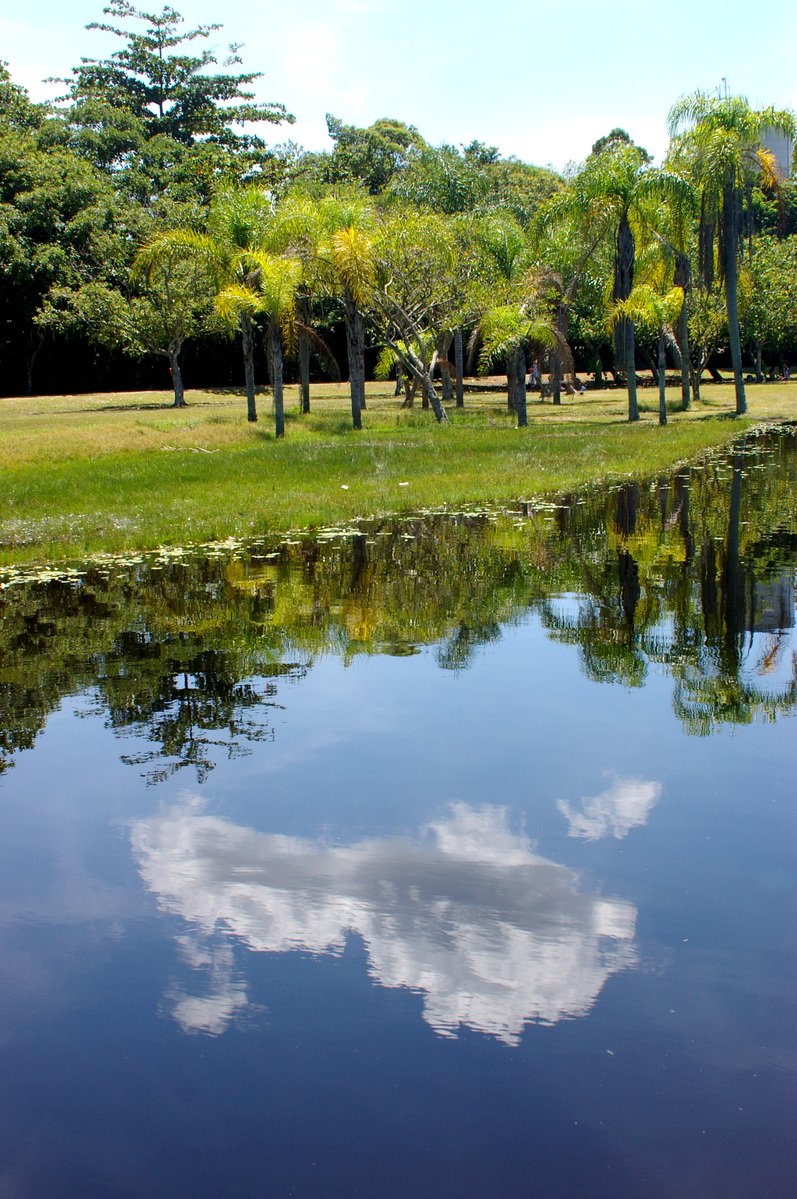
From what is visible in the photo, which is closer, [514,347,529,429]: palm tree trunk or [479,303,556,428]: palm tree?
[479,303,556,428]: palm tree

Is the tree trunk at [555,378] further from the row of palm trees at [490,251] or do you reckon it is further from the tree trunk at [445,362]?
the row of palm trees at [490,251]

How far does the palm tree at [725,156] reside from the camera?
3148 cm

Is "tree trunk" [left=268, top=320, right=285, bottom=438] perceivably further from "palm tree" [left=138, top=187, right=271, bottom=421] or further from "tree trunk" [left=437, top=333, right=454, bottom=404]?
"tree trunk" [left=437, top=333, right=454, bottom=404]

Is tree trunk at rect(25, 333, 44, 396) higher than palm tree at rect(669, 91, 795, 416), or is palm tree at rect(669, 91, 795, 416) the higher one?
palm tree at rect(669, 91, 795, 416)

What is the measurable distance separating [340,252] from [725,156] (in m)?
11.7

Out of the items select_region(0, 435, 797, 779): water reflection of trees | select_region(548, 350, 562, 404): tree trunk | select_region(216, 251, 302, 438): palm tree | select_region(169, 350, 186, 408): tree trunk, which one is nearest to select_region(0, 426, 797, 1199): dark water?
select_region(0, 435, 797, 779): water reflection of trees

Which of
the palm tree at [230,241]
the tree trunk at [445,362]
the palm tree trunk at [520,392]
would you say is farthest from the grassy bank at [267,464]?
the tree trunk at [445,362]

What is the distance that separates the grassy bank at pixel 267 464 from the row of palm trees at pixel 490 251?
1830 millimetres

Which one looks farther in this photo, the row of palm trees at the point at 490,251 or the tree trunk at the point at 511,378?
the tree trunk at the point at 511,378

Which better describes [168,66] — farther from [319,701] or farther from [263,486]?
[319,701]

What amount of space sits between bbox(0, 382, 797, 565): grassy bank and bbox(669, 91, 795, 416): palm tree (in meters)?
5.49

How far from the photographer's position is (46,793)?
251 inches

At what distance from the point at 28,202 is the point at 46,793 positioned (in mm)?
37438

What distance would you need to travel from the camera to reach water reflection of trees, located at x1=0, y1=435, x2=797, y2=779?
782 cm
